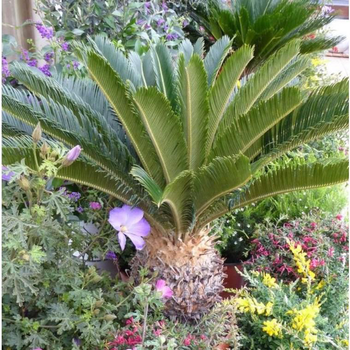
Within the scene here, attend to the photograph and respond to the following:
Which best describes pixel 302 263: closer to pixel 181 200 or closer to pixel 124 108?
pixel 181 200

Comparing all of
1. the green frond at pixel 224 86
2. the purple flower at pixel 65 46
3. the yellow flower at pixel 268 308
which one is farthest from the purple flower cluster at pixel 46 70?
the yellow flower at pixel 268 308

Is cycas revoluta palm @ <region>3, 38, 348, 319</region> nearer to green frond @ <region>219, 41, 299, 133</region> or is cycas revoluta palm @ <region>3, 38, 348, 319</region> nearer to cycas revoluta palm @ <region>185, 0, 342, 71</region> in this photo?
green frond @ <region>219, 41, 299, 133</region>

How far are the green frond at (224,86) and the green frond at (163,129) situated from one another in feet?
0.67

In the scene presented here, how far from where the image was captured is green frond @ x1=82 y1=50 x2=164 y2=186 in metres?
1.48

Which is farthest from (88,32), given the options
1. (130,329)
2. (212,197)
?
(130,329)

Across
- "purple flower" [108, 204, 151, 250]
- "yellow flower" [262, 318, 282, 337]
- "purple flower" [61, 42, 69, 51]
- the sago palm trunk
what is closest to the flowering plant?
"yellow flower" [262, 318, 282, 337]

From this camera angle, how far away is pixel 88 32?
3010mm

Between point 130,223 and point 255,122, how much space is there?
587 mm

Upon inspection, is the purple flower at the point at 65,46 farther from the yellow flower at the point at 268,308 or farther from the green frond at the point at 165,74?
the yellow flower at the point at 268,308

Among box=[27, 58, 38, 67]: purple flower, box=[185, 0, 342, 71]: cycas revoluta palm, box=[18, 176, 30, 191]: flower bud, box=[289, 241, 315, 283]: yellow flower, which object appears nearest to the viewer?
box=[18, 176, 30, 191]: flower bud

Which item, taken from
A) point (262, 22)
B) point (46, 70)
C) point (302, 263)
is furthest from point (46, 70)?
point (262, 22)

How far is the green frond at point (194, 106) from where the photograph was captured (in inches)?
58.8

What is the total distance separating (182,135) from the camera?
5.24 feet

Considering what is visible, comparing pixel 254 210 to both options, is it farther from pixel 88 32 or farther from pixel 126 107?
pixel 88 32
